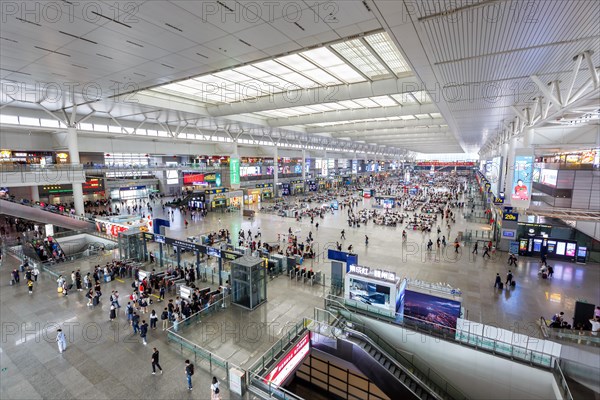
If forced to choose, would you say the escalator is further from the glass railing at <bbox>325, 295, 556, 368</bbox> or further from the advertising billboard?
the advertising billboard

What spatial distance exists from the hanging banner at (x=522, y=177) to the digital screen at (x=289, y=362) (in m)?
13.1

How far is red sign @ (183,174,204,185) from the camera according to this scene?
44031 millimetres

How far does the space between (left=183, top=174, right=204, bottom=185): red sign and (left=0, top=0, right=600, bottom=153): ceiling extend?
26.9 m

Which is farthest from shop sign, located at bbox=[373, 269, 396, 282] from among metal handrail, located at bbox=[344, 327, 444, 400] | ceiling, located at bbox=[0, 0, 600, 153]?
ceiling, located at bbox=[0, 0, 600, 153]

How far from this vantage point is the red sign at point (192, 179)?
44.0 m

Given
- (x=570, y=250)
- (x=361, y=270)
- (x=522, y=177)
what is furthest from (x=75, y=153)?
(x=570, y=250)

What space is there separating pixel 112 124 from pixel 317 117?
19.2m

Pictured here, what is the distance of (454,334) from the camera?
9.21m

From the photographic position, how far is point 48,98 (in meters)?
16.6

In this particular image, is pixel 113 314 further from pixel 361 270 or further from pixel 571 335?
pixel 571 335

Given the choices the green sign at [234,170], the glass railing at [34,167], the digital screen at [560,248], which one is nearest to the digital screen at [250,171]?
the green sign at [234,170]

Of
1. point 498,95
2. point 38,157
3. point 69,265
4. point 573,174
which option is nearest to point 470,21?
point 498,95

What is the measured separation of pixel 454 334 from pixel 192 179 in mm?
43364

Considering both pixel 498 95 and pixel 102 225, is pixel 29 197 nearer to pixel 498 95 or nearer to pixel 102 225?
pixel 102 225
